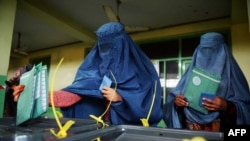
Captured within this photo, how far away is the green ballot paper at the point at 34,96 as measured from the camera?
47 centimetres

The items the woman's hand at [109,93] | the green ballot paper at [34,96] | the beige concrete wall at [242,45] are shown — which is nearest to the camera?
the green ballot paper at [34,96]

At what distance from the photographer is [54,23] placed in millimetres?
3666

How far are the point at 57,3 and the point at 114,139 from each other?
10.5ft

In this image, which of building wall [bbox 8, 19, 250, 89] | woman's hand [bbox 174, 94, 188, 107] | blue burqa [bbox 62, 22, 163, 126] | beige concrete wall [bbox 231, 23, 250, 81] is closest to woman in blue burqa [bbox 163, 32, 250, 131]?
woman's hand [bbox 174, 94, 188, 107]

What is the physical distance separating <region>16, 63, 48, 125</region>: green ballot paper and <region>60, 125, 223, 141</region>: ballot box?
0.13m

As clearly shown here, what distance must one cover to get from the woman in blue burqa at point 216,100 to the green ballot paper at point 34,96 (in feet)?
2.95

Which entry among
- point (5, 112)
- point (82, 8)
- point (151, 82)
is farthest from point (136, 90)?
point (82, 8)

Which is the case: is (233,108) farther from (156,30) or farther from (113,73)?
(156,30)

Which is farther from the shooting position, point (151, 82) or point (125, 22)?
point (125, 22)

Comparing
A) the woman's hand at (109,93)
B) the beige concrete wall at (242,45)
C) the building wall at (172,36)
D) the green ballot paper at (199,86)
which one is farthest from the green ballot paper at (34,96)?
the beige concrete wall at (242,45)

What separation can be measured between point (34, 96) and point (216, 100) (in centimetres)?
100

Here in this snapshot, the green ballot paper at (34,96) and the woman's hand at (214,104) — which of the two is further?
the woman's hand at (214,104)

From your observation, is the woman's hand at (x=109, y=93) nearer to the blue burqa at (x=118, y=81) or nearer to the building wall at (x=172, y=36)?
the blue burqa at (x=118, y=81)

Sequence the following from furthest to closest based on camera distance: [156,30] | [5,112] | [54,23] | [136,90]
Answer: [156,30], [54,23], [5,112], [136,90]
